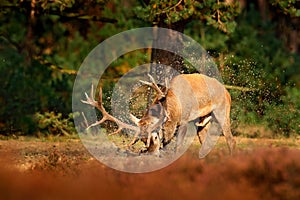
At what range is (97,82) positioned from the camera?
15938mm

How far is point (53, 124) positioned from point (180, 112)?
4.98 metres

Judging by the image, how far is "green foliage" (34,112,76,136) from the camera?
15.3 meters

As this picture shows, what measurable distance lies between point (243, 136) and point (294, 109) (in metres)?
1.15

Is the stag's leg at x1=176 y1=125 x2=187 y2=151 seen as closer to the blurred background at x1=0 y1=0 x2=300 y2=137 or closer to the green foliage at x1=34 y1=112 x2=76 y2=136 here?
the blurred background at x1=0 y1=0 x2=300 y2=137

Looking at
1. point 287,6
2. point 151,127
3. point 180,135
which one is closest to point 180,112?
point 180,135

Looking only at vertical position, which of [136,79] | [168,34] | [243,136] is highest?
[168,34]

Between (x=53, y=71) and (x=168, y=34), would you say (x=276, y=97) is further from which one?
(x=53, y=71)

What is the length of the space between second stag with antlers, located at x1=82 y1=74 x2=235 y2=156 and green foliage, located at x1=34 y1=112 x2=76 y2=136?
13.3 ft

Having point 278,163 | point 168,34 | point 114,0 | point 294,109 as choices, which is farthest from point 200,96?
point 114,0

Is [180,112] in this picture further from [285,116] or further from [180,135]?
[285,116]

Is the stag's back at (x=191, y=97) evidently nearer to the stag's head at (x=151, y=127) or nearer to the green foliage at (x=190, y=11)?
the stag's head at (x=151, y=127)

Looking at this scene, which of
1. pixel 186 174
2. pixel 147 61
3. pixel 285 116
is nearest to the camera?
pixel 186 174

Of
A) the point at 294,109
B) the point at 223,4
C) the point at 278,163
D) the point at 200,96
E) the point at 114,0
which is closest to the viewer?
the point at 278,163

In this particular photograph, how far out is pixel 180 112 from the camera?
11.1 m
